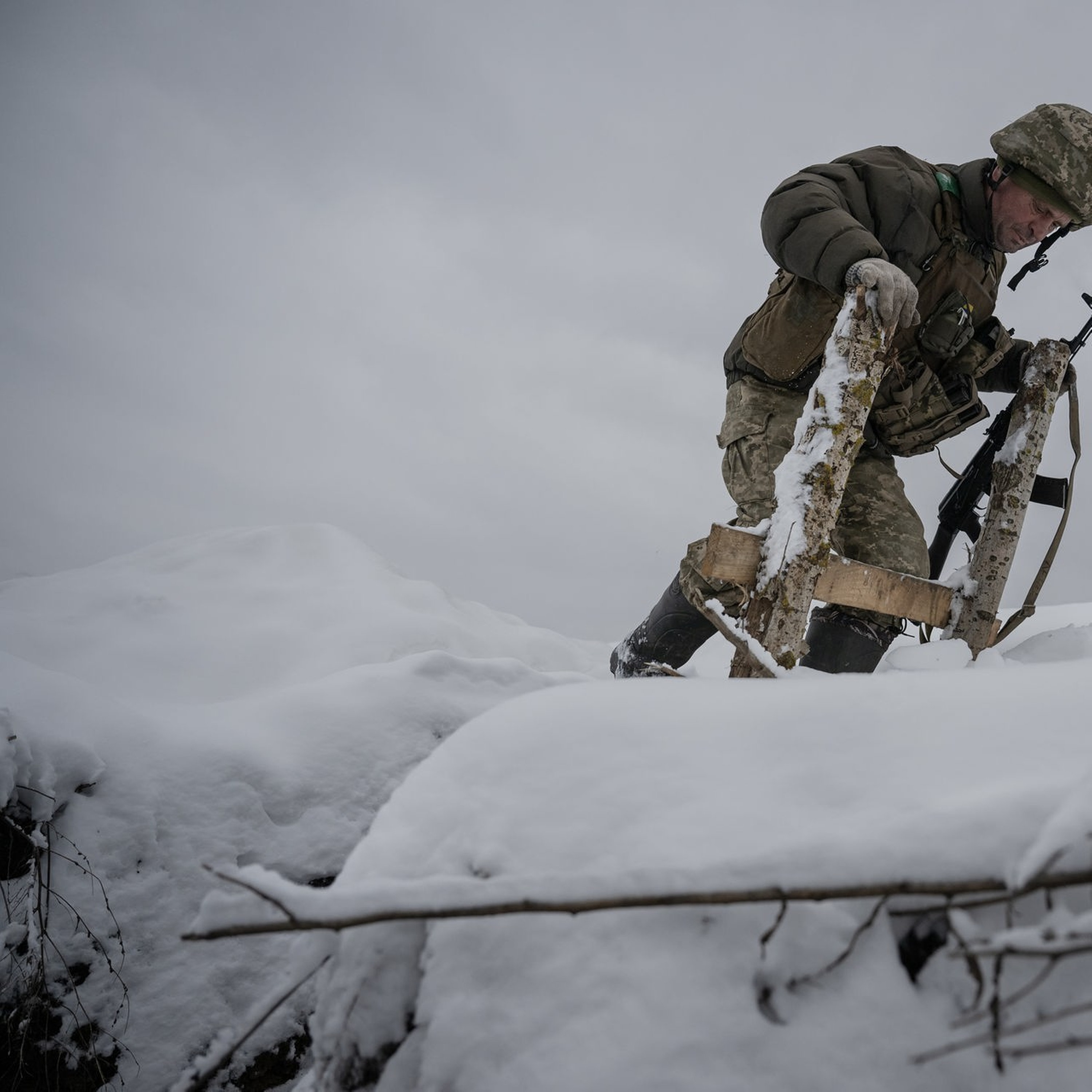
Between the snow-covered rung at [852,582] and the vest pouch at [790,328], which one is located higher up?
the vest pouch at [790,328]

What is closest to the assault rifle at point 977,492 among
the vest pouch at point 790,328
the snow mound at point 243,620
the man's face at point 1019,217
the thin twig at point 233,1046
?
the man's face at point 1019,217

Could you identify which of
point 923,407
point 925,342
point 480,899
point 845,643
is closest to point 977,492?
point 923,407

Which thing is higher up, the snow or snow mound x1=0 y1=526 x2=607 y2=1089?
the snow

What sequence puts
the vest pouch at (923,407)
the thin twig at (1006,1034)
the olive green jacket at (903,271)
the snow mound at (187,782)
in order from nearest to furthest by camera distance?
the thin twig at (1006,1034) < the snow mound at (187,782) < the olive green jacket at (903,271) < the vest pouch at (923,407)

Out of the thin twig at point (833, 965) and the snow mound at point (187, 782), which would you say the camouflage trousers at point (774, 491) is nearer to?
the snow mound at point (187, 782)

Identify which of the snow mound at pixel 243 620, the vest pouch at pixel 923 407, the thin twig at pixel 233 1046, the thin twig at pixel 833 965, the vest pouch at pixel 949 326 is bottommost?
the snow mound at pixel 243 620

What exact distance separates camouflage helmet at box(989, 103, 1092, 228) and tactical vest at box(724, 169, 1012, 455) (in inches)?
8.8

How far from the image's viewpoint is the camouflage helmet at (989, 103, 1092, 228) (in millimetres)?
2461

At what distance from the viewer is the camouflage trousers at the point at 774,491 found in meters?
2.74

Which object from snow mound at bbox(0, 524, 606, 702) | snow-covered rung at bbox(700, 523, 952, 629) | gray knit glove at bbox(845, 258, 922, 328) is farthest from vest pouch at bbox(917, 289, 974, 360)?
snow mound at bbox(0, 524, 606, 702)

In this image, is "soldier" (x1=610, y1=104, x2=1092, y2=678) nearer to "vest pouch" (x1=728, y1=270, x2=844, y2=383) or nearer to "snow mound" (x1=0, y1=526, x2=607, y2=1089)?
"vest pouch" (x1=728, y1=270, x2=844, y2=383)

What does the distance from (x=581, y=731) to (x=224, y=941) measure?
1.35 meters

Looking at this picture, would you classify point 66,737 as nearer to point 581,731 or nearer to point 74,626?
point 581,731

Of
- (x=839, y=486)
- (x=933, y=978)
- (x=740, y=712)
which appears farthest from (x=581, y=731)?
(x=839, y=486)
